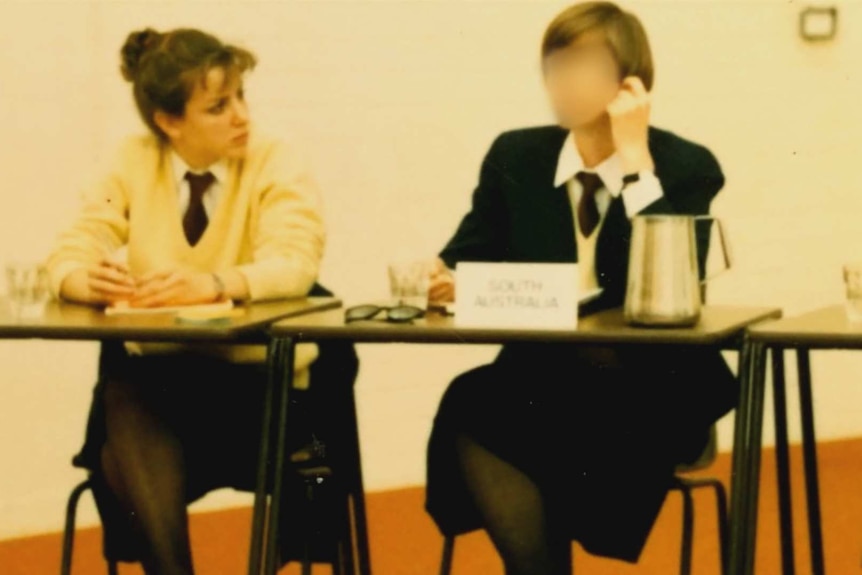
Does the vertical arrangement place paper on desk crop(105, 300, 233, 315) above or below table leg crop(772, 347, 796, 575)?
above

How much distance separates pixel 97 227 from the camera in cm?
242

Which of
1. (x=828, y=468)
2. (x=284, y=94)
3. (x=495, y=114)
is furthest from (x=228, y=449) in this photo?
(x=828, y=468)

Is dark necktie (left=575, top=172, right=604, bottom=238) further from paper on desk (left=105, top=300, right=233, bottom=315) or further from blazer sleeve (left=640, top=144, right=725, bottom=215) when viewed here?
paper on desk (left=105, top=300, right=233, bottom=315)

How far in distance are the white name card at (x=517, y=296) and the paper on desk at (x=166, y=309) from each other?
39 centimetres

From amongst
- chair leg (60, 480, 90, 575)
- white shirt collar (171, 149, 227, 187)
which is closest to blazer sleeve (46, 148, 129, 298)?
white shirt collar (171, 149, 227, 187)

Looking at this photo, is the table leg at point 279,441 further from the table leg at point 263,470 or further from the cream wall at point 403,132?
the cream wall at point 403,132

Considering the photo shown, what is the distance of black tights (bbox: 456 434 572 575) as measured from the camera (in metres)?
1.99

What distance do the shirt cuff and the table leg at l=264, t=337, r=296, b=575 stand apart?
1.86 feet

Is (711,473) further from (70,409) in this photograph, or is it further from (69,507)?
(69,507)

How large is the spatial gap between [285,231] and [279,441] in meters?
0.50

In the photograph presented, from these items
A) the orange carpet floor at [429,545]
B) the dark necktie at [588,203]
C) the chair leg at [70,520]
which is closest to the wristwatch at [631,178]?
the dark necktie at [588,203]

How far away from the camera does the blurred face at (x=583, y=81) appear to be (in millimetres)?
2234

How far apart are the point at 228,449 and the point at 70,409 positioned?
1181mm

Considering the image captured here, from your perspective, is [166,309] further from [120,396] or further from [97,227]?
[97,227]
